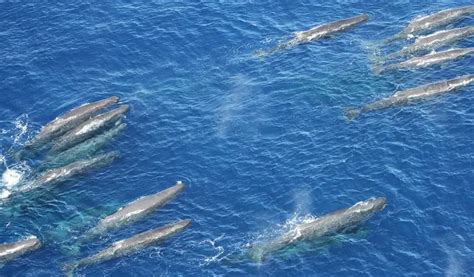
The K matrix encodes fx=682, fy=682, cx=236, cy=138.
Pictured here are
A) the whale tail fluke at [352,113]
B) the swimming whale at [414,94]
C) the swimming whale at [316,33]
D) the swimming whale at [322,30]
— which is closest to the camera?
the whale tail fluke at [352,113]

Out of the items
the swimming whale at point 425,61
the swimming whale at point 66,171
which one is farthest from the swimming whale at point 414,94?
the swimming whale at point 66,171

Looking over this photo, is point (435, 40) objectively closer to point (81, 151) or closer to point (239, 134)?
point (239, 134)

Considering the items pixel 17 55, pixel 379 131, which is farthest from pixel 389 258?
pixel 17 55

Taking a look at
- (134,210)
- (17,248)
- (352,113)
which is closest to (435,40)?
(352,113)

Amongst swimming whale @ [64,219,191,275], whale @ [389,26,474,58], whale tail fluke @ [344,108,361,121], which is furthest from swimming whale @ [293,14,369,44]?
swimming whale @ [64,219,191,275]

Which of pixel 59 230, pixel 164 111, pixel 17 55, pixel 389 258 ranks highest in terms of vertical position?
pixel 17 55

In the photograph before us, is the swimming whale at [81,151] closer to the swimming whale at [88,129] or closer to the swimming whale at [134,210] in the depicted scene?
the swimming whale at [88,129]

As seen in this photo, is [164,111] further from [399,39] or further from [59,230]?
[399,39]
